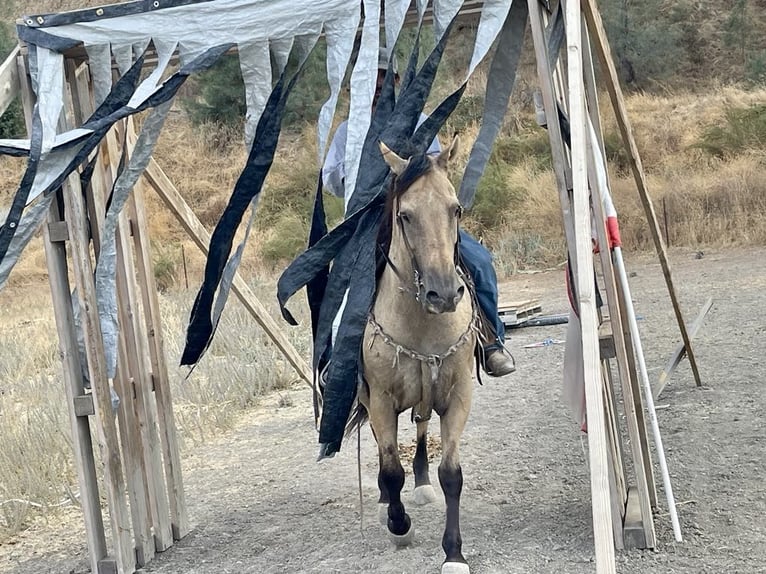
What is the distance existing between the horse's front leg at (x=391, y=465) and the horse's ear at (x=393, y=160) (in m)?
1.25

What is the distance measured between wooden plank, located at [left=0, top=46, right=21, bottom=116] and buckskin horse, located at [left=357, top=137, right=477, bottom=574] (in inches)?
79.7

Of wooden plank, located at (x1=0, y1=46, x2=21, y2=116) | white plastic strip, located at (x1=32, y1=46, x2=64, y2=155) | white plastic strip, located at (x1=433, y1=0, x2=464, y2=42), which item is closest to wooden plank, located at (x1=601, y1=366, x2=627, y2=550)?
white plastic strip, located at (x1=433, y1=0, x2=464, y2=42)

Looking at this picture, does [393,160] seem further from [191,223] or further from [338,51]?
[191,223]

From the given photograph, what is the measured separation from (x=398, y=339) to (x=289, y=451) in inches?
133

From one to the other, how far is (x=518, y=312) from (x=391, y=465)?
7330 millimetres

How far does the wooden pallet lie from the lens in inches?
473

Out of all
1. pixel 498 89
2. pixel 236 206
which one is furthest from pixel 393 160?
pixel 236 206

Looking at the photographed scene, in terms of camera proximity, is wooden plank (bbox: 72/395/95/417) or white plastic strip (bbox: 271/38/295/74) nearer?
white plastic strip (bbox: 271/38/295/74)

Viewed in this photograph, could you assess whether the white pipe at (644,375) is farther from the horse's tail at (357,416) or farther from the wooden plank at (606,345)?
the horse's tail at (357,416)

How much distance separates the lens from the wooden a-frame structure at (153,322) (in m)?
4.56

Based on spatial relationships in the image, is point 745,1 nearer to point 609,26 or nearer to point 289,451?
point 609,26

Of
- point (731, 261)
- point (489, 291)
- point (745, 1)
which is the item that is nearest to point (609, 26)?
point (745, 1)

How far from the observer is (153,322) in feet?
A: 19.1

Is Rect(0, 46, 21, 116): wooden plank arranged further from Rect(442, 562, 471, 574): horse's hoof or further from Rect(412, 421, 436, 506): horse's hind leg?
Rect(442, 562, 471, 574): horse's hoof
